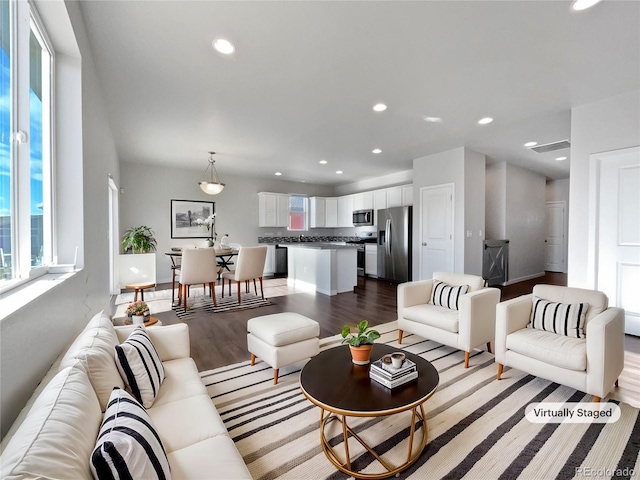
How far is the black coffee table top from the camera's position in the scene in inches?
54.0

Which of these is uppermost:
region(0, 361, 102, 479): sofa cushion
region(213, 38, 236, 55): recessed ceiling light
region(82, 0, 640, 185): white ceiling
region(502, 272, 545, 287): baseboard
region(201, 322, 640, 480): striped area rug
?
region(82, 0, 640, 185): white ceiling

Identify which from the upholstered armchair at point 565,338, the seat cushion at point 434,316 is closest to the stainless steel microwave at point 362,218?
the seat cushion at point 434,316

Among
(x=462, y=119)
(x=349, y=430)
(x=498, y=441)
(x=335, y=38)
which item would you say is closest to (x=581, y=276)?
(x=462, y=119)

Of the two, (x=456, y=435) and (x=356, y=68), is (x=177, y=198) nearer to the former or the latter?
(x=356, y=68)

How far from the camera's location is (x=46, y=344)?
1.29 m

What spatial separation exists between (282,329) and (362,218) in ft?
18.6

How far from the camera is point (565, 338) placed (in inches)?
84.2

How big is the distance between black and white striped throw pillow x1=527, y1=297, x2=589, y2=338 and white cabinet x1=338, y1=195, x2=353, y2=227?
19.5 ft

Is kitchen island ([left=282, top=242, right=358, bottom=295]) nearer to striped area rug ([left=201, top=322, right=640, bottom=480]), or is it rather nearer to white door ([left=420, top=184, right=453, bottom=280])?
white door ([left=420, top=184, right=453, bottom=280])

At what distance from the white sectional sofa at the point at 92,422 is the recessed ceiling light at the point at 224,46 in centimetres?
212

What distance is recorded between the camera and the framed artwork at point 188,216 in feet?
21.8

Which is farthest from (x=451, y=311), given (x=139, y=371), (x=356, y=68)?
(x=139, y=371)

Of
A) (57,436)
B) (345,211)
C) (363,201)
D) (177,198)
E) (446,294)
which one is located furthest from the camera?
(345,211)

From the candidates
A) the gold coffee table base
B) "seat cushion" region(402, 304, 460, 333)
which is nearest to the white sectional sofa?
the gold coffee table base
